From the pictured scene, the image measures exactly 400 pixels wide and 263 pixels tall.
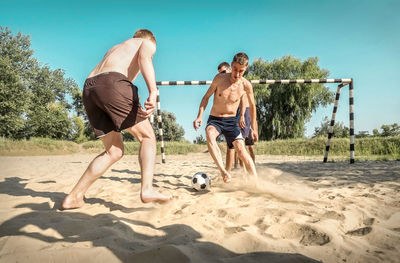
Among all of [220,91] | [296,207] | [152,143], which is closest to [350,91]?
[220,91]

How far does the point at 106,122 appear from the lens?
7.55 ft

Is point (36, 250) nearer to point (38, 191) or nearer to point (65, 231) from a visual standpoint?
point (65, 231)

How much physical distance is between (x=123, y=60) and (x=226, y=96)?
167cm

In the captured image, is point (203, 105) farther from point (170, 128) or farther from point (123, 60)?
point (170, 128)

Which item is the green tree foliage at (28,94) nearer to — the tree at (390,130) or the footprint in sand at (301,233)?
the footprint in sand at (301,233)

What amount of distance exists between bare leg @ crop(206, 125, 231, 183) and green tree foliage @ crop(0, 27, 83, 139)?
2489 cm

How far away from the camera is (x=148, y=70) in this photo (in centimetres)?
230

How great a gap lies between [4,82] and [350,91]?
26933 mm

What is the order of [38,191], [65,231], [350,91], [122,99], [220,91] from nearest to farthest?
1. [65,231]
2. [122,99]
3. [38,191]
4. [220,91]
5. [350,91]

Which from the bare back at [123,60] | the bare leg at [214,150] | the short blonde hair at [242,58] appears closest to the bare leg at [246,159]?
the bare leg at [214,150]

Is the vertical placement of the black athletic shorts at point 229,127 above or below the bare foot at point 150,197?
above

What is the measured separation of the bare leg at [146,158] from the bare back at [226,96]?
144cm

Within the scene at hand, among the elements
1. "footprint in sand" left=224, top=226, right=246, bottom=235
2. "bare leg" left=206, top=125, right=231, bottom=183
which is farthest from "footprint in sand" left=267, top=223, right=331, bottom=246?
"bare leg" left=206, top=125, right=231, bottom=183

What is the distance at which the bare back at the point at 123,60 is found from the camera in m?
2.30
